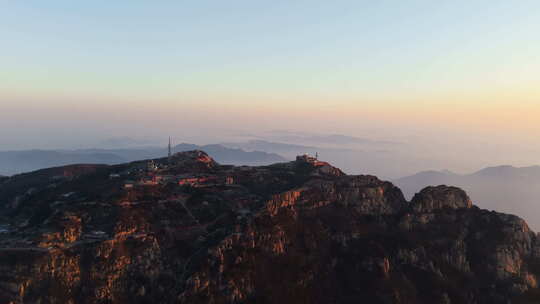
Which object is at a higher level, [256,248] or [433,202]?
[433,202]

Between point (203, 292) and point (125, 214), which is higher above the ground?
point (125, 214)

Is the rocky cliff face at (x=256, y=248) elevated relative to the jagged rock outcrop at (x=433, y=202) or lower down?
lower down

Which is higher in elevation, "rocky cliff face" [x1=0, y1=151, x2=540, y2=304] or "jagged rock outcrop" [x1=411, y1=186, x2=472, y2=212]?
"jagged rock outcrop" [x1=411, y1=186, x2=472, y2=212]

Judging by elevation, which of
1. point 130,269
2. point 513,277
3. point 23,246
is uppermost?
point 23,246

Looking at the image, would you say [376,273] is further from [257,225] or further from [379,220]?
[257,225]

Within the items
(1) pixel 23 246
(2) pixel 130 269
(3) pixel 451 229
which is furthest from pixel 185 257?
(3) pixel 451 229

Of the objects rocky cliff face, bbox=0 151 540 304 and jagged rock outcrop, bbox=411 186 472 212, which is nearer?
rocky cliff face, bbox=0 151 540 304

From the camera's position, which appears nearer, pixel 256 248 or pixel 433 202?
pixel 256 248

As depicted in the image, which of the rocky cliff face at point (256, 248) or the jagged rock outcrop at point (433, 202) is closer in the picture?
the rocky cliff face at point (256, 248)
